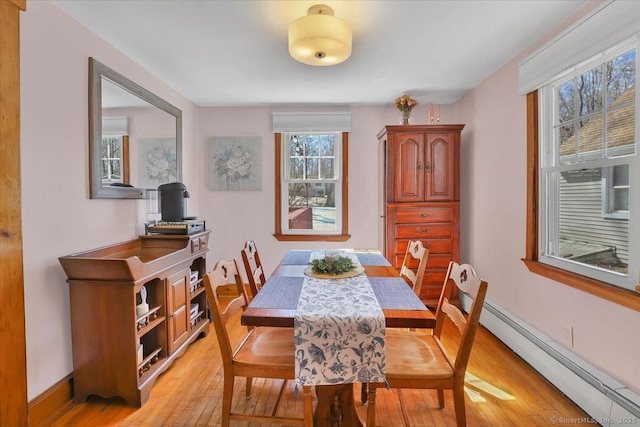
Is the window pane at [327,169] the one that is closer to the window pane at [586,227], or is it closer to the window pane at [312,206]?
the window pane at [312,206]

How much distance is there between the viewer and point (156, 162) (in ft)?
9.70

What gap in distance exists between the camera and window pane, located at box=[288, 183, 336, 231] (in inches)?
158

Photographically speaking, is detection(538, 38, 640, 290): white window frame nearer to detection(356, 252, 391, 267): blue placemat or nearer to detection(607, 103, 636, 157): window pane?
detection(607, 103, 636, 157): window pane

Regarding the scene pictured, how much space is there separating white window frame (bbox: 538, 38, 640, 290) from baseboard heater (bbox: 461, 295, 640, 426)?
536mm

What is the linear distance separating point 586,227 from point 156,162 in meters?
3.40

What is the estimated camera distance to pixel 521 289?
258 cm

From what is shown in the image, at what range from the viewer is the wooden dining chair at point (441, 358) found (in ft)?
4.58

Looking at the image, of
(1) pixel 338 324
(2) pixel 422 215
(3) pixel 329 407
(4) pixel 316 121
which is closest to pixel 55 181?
(1) pixel 338 324

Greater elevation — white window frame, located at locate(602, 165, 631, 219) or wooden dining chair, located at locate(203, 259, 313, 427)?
white window frame, located at locate(602, 165, 631, 219)

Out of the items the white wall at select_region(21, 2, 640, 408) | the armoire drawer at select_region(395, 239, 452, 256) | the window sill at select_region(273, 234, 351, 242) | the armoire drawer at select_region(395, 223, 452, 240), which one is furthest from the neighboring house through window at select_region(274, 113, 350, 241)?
the armoire drawer at select_region(395, 239, 452, 256)

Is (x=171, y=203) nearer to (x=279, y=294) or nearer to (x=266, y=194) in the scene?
(x=266, y=194)

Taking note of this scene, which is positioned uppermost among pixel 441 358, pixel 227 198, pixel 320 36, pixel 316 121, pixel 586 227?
pixel 316 121

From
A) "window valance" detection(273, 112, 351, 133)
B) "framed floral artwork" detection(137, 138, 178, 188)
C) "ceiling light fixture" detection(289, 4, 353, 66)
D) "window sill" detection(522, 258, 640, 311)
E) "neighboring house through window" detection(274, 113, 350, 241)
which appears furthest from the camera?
"neighboring house through window" detection(274, 113, 350, 241)

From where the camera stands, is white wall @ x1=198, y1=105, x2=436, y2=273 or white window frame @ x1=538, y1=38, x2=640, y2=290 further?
white wall @ x1=198, y1=105, x2=436, y2=273
